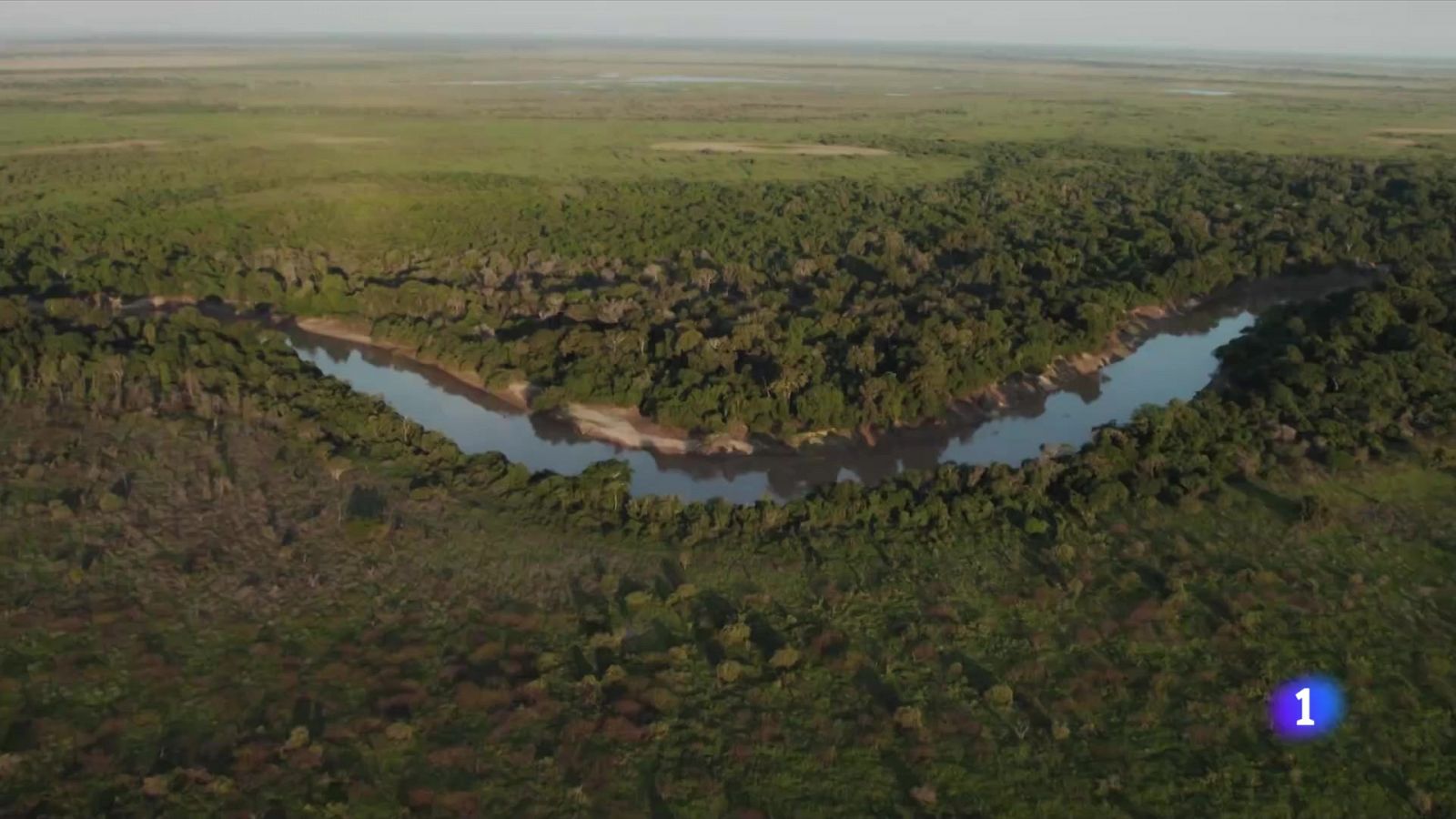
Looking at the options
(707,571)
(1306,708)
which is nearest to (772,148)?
(707,571)

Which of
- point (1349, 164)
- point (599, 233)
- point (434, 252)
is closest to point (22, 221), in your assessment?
point (434, 252)

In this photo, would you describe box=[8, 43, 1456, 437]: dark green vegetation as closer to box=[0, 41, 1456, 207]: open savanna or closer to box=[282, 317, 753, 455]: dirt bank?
box=[282, 317, 753, 455]: dirt bank

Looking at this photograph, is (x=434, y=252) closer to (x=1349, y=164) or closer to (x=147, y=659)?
(x=147, y=659)

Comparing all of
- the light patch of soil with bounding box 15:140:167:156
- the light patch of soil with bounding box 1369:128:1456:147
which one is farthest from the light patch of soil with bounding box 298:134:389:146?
the light patch of soil with bounding box 1369:128:1456:147

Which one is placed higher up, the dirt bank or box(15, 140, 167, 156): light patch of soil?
box(15, 140, 167, 156): light patch of soil

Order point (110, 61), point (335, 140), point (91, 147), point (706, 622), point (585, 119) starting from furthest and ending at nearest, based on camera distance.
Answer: point (110, 61), point (585, 119), point (335, 140), point (91, 147), point (706, 622)

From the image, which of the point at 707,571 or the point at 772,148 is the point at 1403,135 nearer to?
the point at 772,148
